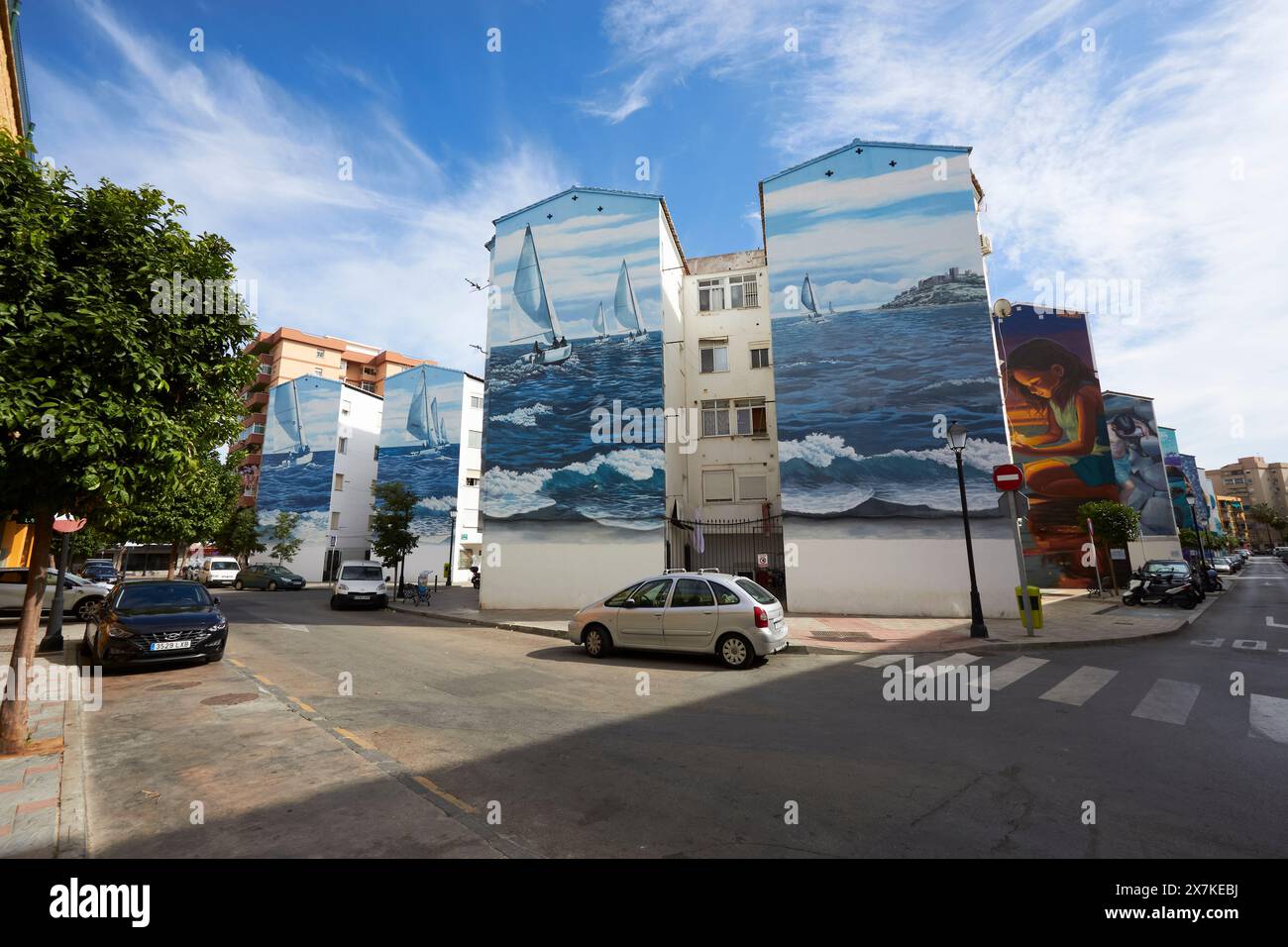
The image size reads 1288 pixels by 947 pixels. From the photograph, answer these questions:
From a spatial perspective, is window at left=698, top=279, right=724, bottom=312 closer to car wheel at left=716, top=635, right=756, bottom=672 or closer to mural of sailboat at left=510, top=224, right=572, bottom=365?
mural of sailboat at left=510, top=224, right=572, bottom=365

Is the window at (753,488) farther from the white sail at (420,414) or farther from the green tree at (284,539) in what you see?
the green tree at (284,539)

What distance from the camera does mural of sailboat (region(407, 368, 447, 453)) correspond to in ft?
153

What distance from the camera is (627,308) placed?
2116cm

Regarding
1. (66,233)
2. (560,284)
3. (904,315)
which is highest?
(560,284)

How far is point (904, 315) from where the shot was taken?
60.5ft

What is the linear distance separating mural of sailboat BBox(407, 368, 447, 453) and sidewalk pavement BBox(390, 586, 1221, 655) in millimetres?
27350

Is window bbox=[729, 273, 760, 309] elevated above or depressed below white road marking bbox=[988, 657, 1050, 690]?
above

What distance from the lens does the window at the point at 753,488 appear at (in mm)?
22891

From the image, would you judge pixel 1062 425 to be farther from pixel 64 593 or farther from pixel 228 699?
pixel 64 593

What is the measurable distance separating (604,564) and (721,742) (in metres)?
14.2

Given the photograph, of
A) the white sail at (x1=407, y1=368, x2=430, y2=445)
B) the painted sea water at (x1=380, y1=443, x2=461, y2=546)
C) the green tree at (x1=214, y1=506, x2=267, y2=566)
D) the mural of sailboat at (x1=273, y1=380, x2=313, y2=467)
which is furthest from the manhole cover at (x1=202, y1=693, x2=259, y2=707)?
the mural of sailboat at (x1=273, y1=380, x2=313, y2=467)

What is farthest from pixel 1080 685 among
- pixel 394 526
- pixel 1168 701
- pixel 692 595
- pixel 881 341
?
pixel 394 526

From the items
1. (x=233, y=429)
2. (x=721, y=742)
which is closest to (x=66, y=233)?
(x=233, y=429)
